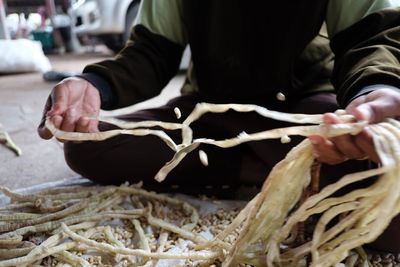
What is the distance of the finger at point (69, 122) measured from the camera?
0.62 meters

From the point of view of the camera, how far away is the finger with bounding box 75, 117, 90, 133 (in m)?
0.62

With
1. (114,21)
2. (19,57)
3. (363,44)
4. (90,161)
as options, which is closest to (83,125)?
(90,161)

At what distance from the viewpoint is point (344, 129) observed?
42cm

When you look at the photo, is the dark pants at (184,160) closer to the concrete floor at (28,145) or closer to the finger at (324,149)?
the concrete floor at (28,145)

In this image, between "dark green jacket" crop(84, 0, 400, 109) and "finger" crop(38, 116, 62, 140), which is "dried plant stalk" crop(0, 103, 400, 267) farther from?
"dark green jacket" crop(84, 0, 400, 109)

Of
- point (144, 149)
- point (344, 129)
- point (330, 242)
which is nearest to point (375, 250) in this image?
point (330, 242)

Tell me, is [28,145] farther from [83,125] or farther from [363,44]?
[363,44]

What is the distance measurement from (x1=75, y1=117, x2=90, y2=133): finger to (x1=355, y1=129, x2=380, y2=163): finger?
34cm

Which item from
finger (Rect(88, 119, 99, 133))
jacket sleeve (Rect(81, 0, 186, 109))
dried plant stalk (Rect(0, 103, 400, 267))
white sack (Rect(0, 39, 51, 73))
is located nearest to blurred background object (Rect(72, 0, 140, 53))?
white sack (Rect(0, 39, 51, 73))

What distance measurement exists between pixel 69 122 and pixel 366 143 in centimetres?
38

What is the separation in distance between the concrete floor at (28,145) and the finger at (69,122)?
0.37m

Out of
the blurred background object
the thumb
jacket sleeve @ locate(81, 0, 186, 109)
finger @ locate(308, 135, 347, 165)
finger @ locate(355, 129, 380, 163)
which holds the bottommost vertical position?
the blurred background object

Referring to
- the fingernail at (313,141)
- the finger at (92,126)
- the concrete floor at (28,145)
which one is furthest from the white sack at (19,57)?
the fingernail at (313,141)

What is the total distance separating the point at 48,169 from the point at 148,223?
398 millimetres
